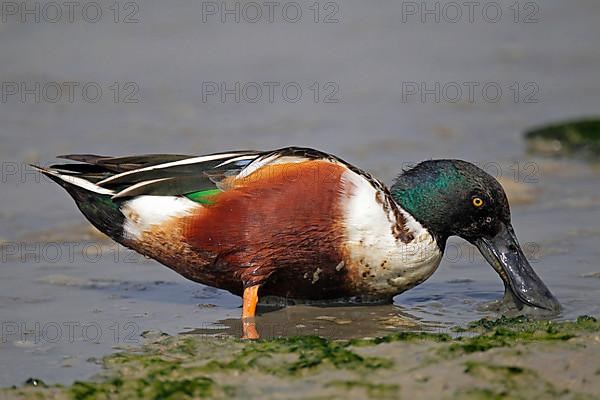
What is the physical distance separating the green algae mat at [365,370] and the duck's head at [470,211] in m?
0.78

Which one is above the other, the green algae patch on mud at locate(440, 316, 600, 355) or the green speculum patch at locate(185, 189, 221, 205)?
the green speculum patch at locate(185, 189, 221, 205)

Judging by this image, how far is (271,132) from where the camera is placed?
10.1 meters

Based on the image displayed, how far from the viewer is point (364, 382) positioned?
4.36 metres

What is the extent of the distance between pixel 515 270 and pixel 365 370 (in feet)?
5.75

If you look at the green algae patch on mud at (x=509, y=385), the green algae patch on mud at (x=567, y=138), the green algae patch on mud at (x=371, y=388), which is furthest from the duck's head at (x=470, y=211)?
the green algae patch on mud at (x=567, y=138)

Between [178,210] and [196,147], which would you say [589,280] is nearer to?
[178,210]

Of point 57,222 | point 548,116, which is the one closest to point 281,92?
point 548,116

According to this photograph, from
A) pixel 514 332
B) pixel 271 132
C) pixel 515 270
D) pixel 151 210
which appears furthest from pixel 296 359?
pixel 271 132

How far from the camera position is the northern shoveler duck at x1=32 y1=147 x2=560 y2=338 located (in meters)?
5.75

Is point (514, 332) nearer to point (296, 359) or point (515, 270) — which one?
point (515, 270)

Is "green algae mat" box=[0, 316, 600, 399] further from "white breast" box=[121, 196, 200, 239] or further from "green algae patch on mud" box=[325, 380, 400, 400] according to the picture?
"white breast" box=[121, 196, 200, 239]

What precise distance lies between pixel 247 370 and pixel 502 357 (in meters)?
1.00

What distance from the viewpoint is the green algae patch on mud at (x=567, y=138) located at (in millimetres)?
9930

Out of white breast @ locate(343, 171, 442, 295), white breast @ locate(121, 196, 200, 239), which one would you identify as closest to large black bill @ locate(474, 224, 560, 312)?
white breast @ locate(343, 171, 442, 295)
